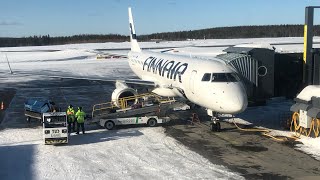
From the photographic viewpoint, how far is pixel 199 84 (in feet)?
72.1

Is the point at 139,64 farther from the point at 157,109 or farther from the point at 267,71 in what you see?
the point at 267,71

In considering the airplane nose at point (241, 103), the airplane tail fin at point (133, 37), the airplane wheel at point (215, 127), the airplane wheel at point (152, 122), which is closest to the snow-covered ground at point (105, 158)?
the airplane wheel at point (152, 122)

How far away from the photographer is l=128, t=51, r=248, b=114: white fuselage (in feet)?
66.5

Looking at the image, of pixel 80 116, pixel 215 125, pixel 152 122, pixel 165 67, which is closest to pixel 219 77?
pixel 215 125

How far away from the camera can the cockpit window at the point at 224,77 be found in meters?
21.2

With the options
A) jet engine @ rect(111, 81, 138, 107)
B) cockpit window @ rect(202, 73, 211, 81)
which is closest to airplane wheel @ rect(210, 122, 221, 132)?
cockpit window @ rect(202, 73, 211, 81)

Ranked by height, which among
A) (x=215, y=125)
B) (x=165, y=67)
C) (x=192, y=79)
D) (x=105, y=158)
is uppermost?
(x=165, y=67)

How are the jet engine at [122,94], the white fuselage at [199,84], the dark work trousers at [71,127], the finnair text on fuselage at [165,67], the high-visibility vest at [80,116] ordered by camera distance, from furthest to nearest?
the jet engine at [122,94] < the finnair text on fuselage at [165,67] < the dark work trousers at [71,127] < the high-visibility vest at [80,116] < the white fuselage at [199,84]

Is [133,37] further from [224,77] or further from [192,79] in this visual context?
[224,77]

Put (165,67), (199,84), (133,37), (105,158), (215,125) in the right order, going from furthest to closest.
Result: 1. (133,37)
2. (165,67)
3. (215,125)
4. (199,84)
5. (105,158)

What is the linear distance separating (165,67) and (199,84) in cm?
605

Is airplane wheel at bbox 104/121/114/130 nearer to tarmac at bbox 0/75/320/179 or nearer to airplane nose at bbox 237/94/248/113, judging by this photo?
tarmac at bbox 0/75/320/179

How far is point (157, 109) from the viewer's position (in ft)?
82.7

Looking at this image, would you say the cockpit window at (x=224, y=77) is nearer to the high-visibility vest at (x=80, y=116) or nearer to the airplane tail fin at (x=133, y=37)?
the high-visibility vest at (x=80, y=116)
